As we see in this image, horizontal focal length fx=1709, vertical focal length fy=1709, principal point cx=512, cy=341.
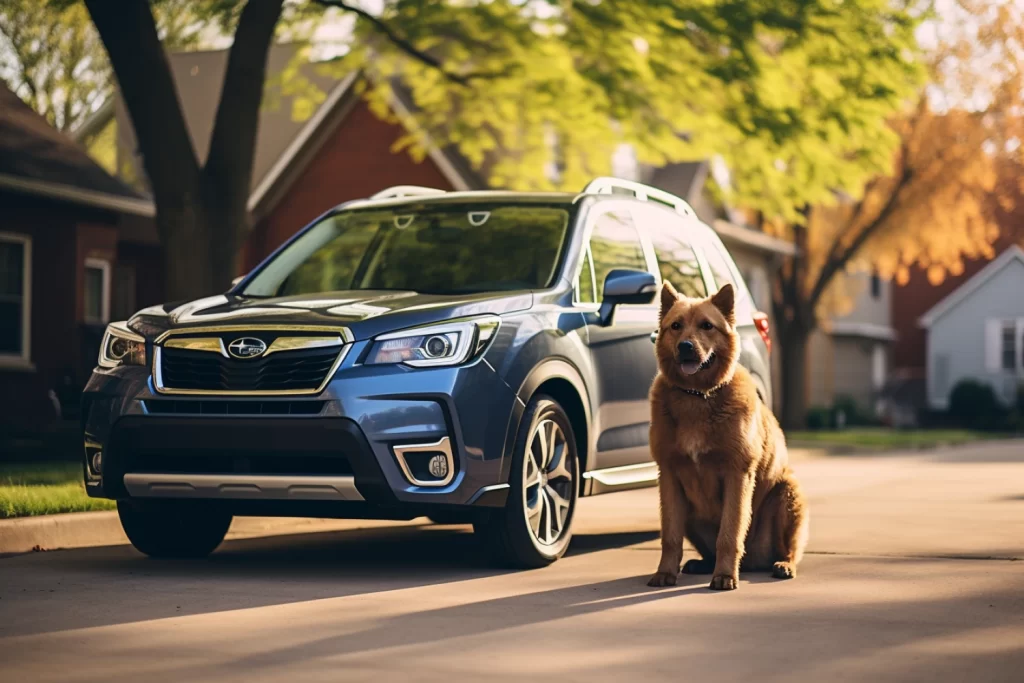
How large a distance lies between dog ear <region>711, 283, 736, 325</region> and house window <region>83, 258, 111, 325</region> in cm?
2032

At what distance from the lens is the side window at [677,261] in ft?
36.0

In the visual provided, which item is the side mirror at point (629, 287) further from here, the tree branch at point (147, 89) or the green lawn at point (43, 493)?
the tree branch at point (147, 89)

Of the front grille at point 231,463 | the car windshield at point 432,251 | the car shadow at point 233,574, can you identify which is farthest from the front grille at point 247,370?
the car windshield at point 432,251

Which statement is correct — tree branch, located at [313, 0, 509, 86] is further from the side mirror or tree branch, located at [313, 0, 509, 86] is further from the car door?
the side mirror

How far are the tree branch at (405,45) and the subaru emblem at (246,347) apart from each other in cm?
1093

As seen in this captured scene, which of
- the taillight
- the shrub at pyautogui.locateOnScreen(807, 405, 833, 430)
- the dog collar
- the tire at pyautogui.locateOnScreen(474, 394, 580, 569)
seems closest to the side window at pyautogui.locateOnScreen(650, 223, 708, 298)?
the taillight

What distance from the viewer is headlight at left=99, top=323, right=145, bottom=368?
8.98 meters

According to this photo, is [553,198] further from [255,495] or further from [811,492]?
[811,492]

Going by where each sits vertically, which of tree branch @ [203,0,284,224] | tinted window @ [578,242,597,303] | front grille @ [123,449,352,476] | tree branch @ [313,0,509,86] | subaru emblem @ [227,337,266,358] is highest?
tree branch @ [313,0,509,86]

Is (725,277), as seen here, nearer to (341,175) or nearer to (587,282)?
(587,282)

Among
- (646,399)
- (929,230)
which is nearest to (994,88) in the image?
(929,230)

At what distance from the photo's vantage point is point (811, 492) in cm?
1655

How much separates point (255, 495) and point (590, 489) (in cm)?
216

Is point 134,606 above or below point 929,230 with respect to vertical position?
below
